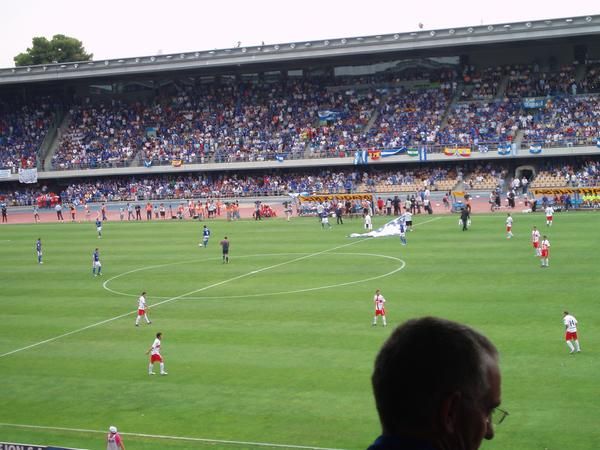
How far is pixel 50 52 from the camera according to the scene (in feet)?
426

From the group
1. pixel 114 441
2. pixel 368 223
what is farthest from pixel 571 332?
pixel 368 223

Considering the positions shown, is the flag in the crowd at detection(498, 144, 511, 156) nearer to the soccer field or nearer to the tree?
the soccer field

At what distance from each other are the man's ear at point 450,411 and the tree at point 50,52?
13406 centimetres

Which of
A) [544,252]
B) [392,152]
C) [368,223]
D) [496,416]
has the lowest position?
[544,252]

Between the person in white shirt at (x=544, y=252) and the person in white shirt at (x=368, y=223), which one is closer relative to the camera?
the person in white shirt at (x=544, y=252)

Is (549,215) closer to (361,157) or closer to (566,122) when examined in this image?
(566,122)

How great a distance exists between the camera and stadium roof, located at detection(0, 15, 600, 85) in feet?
237

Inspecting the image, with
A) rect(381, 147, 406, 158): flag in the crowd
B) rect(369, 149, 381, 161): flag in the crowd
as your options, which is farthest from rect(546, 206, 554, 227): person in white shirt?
rect(369, 149, 381, 161): flag in the crowd

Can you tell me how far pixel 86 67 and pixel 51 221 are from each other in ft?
70.1

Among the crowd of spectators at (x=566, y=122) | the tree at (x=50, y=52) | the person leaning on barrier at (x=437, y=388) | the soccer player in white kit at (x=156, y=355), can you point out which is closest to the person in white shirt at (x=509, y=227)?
the crowd of spectators at (x=566, y=122)

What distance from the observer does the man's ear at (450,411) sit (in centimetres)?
299

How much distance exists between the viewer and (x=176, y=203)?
270 feet

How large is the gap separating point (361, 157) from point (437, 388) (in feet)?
244

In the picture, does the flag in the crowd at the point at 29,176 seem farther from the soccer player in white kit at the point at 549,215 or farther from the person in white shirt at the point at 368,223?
the soccer player in white kit at the point at 549,215
